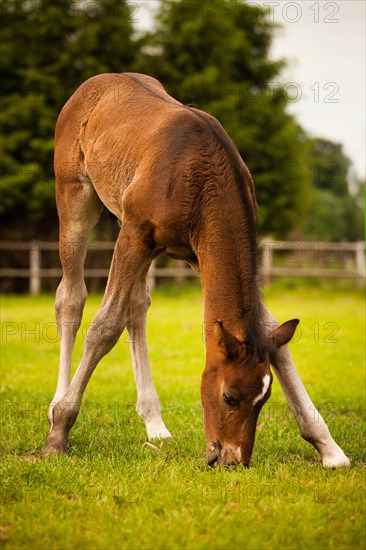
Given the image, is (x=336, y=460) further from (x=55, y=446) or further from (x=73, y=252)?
(x=73, y=252)

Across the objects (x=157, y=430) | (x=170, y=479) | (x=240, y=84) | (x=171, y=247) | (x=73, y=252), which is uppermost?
(x=240, y=84)

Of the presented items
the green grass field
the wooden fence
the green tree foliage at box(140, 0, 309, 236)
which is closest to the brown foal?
the green grass field

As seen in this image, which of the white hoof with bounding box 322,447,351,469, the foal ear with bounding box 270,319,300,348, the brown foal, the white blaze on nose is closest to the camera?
the white blaze on nose

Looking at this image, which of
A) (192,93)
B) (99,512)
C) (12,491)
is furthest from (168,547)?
(192,93)

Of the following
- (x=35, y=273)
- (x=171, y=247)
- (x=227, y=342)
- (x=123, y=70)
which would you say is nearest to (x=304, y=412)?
(x=227, y=342)

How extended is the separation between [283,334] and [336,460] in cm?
94

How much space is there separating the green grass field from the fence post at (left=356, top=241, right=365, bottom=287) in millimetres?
13502

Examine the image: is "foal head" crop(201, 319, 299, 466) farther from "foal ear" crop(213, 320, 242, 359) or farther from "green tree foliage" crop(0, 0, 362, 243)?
"green tree foliage" crop(0, 0, 362, 243)

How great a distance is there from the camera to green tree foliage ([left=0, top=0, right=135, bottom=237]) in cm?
2150

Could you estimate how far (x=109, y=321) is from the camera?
16.1ft

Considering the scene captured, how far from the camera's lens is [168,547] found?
3199mm

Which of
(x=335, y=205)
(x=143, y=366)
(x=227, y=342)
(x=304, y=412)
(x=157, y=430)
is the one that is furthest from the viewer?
(x=335, y=205)

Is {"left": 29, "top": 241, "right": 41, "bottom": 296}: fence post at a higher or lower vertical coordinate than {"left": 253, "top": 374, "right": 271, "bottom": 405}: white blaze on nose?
lower

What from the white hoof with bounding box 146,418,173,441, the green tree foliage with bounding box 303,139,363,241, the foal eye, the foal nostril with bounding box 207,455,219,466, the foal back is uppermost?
the foal back
